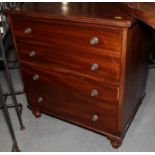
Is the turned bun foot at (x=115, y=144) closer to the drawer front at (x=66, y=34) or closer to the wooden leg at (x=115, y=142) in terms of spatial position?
the wooden leg at (x=115, y=142)

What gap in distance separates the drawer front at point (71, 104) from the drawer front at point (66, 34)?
27 cm

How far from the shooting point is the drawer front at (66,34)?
1.14 meters

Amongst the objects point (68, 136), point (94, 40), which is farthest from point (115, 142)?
point (94, 40)

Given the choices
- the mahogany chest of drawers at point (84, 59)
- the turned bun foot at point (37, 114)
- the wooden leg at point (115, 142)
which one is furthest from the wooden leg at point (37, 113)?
the wooden leg at point (115, 142)

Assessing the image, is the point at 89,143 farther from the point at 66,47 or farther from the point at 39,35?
the point at 39,35

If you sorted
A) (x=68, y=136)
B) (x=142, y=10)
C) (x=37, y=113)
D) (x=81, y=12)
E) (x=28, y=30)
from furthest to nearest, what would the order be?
(x=37, y=113) → (x=68, y=136) → (x=28, y=30) → (x=81, y=12) → (x=142, y=10)

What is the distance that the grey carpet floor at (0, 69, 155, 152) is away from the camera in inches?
61.1

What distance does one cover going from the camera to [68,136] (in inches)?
64.8

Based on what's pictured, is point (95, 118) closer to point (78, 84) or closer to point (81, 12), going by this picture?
point (78, 84)

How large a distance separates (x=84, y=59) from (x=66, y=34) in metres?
0.17

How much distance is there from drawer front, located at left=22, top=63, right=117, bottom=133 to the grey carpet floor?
0.39ft

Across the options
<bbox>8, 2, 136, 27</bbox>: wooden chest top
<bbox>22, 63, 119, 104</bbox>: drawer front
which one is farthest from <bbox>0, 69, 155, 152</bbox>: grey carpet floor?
<bbox>8, 2, 136, 27</bbox>: wooden chest top

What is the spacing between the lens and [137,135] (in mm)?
1626

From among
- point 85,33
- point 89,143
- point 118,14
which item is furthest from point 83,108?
point 118,14
